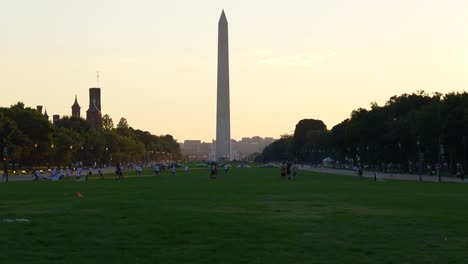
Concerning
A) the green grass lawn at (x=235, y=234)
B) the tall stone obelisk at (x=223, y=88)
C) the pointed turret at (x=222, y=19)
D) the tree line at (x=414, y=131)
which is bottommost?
the green grass lawn at (x=235, y=234)

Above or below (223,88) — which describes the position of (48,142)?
below

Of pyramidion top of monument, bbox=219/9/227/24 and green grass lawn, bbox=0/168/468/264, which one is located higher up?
pyramidion top of monument, bbox=219/9/227/24

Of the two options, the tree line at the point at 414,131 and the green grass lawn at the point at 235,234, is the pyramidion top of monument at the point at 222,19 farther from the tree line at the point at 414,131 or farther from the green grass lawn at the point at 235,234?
the green grass lawn at the point at 235,234

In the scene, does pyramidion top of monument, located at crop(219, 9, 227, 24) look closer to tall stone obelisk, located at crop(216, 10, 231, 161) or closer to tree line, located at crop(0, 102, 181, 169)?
tall stone obelisk, located at crop(216, 10, 231, 161)

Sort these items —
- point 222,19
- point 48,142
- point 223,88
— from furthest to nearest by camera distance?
point 223,88 → point 222,19 → point 48,142

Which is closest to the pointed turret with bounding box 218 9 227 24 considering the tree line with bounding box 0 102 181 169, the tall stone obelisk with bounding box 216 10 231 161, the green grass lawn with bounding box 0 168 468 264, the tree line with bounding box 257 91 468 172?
the tall stone obelisk with bounding box 216 10 231 161

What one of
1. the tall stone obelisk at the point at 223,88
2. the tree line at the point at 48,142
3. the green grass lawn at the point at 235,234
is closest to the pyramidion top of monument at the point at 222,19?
the tall stone obelisk at the point at 223,88

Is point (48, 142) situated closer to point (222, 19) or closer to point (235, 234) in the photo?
point (222, 19)

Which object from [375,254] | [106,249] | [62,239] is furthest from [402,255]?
[62,239]

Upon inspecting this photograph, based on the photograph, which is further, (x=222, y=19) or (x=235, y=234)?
(x=222, y=19)

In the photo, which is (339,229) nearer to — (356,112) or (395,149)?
(395,149)

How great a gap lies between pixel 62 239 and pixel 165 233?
2.43 metres

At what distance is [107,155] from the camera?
18925 centimetres

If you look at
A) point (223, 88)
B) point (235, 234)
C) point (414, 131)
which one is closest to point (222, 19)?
point (223, 88)
